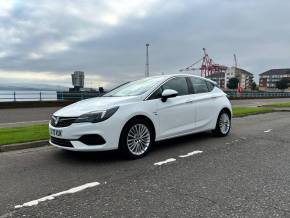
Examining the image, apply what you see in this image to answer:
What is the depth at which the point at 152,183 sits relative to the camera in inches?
177

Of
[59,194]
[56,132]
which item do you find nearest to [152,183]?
[59,194]

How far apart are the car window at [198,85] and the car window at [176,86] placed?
11.9 inches

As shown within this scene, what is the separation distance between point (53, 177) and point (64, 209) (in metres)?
1.30

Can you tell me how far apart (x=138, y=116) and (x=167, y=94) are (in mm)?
808

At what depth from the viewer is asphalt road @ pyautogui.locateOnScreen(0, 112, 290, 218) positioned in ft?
11.8

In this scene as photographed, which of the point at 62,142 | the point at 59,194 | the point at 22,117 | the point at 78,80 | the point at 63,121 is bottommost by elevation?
the point at 59,194

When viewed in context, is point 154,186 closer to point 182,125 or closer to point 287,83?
point 182,125

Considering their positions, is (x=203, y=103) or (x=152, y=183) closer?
(x=152, y=183)

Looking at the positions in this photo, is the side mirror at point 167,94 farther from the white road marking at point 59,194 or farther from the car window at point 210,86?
the white road marking at point 59,194

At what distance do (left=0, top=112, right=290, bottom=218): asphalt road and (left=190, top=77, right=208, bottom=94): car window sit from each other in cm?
144

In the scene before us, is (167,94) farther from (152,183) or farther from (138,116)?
(152,183)

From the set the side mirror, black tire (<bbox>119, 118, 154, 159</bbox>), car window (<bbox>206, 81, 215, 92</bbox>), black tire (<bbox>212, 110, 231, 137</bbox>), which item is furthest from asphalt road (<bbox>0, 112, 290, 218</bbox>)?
car window (<bbox>206, 81, 215, 92</bbox>)

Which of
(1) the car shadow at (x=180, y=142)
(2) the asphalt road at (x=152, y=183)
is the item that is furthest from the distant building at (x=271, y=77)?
(2) the asphalt road at (x=152, y=183)

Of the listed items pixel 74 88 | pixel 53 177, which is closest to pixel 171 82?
pixel 53 177
